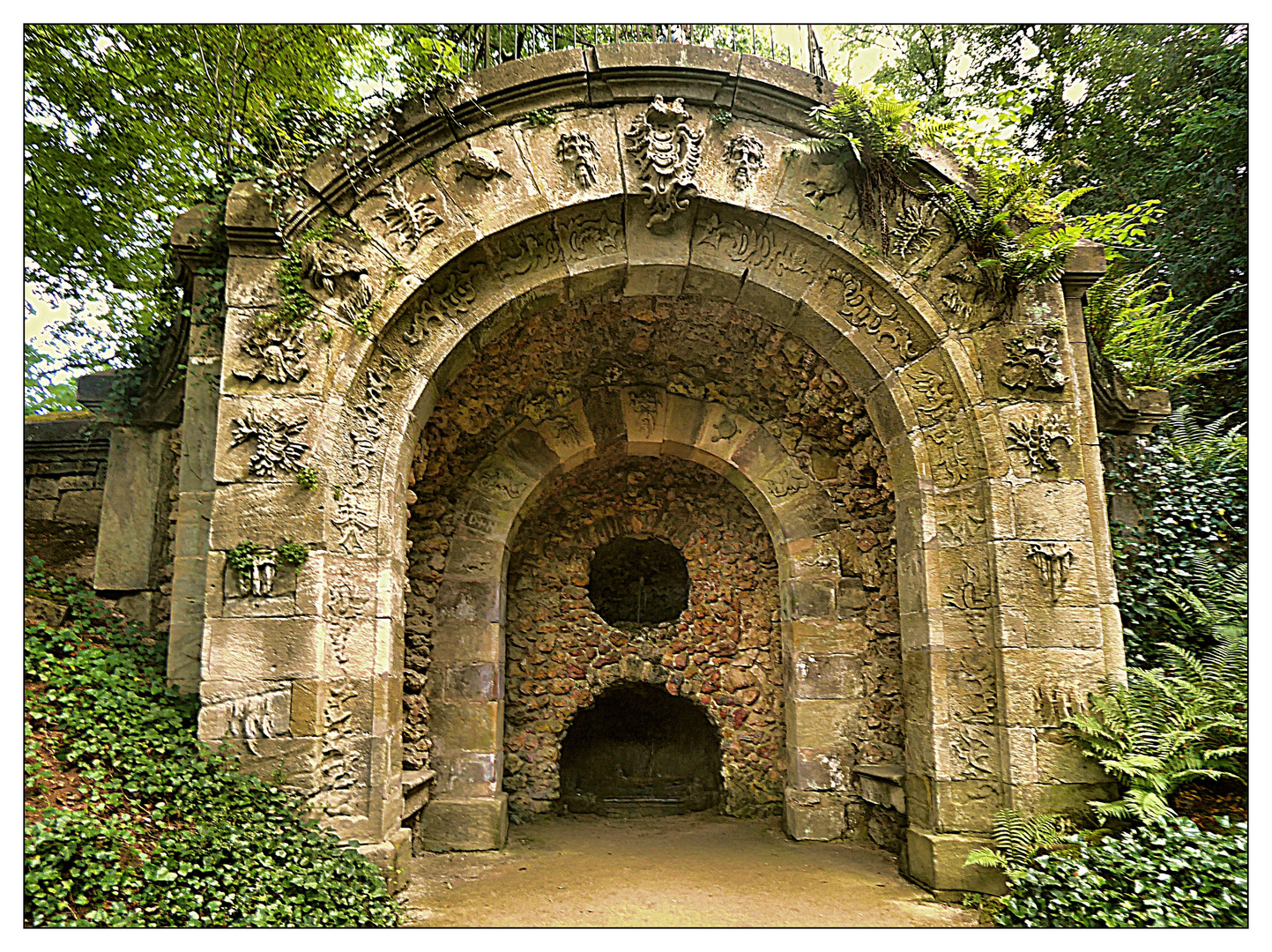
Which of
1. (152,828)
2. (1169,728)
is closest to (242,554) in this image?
(152,828)

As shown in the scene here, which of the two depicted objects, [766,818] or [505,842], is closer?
[505,842]

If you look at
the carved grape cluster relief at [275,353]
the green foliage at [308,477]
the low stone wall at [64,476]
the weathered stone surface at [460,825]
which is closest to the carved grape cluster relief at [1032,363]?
the green foliage at [308,477]

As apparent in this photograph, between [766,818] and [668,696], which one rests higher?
[668,696]

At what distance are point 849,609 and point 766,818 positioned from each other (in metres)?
2.00

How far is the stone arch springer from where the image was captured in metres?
4.52

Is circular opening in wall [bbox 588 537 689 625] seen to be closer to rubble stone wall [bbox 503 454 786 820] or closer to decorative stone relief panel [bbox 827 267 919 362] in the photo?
rubble stone wall [bbox 503 454 786 820]

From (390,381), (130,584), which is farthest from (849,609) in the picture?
(130,584)

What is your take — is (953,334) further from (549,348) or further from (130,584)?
(130,584)

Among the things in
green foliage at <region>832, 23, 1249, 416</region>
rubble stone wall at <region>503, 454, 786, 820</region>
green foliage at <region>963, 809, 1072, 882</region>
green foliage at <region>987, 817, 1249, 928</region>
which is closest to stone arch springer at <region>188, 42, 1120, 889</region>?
green foliage at <region>963, 809, 1072, 882</region>

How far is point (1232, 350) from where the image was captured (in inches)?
303

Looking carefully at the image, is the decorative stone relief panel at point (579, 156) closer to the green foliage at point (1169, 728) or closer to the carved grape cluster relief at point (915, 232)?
the carved grape cluster relief at point (915, 232)

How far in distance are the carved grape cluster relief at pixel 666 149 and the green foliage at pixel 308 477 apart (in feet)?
9.20

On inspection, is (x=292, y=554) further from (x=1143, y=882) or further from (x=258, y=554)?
(x=1143, y=882)

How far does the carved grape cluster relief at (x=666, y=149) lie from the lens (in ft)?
16.7
